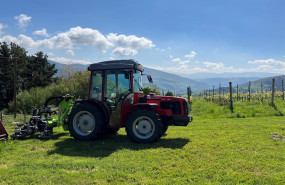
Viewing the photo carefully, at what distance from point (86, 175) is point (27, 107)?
23490 millimetres

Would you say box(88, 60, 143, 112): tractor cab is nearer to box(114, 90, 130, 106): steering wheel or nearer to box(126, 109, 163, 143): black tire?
box(114, 90, 130, 106): steering wheel

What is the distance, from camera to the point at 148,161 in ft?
18.1

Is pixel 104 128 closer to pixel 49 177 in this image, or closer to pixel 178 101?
pixel 178 101

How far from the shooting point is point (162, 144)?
711 centimetres

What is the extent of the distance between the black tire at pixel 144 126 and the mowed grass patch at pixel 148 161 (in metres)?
0.26

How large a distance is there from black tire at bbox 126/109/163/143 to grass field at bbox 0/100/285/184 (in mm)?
273

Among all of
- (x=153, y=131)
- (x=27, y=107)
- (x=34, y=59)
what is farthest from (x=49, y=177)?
(x=34, y=59)

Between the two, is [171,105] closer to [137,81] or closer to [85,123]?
[137,81]

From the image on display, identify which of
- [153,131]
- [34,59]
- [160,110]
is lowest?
[153,131]

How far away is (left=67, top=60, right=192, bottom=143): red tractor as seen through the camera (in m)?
7.38

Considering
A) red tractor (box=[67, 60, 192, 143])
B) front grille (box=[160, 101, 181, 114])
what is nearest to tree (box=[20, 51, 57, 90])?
red tractor (box=[67, 60, 192, 143])

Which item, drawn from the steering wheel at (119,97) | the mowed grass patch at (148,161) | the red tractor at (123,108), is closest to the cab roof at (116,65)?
the red tractor at (123,108)

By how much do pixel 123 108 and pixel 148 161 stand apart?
2.53m

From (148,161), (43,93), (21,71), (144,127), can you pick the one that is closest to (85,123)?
(144,127)
